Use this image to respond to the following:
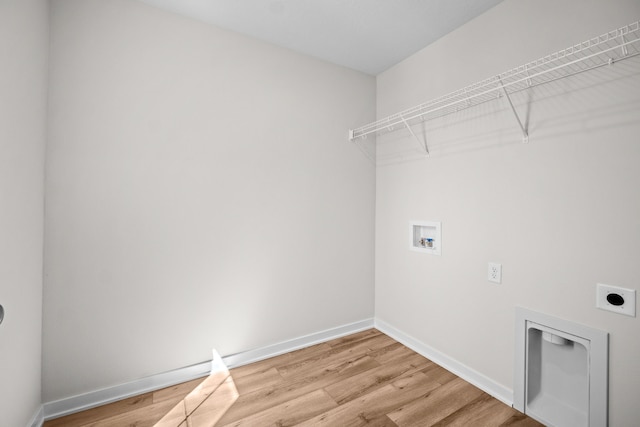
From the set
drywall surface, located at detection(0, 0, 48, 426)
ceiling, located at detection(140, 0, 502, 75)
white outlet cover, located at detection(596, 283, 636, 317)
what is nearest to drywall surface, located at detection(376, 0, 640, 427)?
white outlet cover, located at detection(596, 283, 636, 317)

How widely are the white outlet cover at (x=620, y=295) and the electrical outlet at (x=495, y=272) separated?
448 mm

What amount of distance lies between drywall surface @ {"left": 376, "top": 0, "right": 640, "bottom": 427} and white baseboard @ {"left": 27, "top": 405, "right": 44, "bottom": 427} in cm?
242

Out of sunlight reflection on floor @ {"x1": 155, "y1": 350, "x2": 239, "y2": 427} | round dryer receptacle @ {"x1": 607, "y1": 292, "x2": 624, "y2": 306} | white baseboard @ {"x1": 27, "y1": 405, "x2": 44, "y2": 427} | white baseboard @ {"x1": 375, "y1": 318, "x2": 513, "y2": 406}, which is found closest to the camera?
round dryer receptacle @ {"x1": 607, "y1": 292, "x2": 624, "y2": 306}

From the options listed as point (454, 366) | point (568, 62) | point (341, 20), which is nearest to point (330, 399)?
point (454, 366)

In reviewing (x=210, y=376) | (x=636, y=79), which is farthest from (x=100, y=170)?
(x=636, y=79)

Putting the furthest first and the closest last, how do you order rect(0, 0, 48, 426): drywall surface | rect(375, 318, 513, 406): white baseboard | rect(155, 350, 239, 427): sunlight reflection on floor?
rect(375, 318, 513, 406): white baseboard, rect(155, 350, 239, 427): sunlight reflection on floor, rect(0, 0, 48, 426): drywall surface

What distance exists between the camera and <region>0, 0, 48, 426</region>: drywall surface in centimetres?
117

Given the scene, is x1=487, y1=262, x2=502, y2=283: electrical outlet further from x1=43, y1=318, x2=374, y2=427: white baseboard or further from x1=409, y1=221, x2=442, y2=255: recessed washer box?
x1=43, y1=318, x2=374, y2=427: white baseboard

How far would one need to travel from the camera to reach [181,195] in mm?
1877

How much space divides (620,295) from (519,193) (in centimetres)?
64

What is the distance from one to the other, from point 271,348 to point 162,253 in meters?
1.10

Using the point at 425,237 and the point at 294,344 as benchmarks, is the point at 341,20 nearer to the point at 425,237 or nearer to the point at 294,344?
the point at 425,237

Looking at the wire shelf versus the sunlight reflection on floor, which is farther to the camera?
the sunlight reflection on floor

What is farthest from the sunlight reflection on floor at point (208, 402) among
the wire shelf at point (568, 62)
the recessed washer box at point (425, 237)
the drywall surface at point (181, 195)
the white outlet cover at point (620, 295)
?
the wire shelf at point (568, 62)
